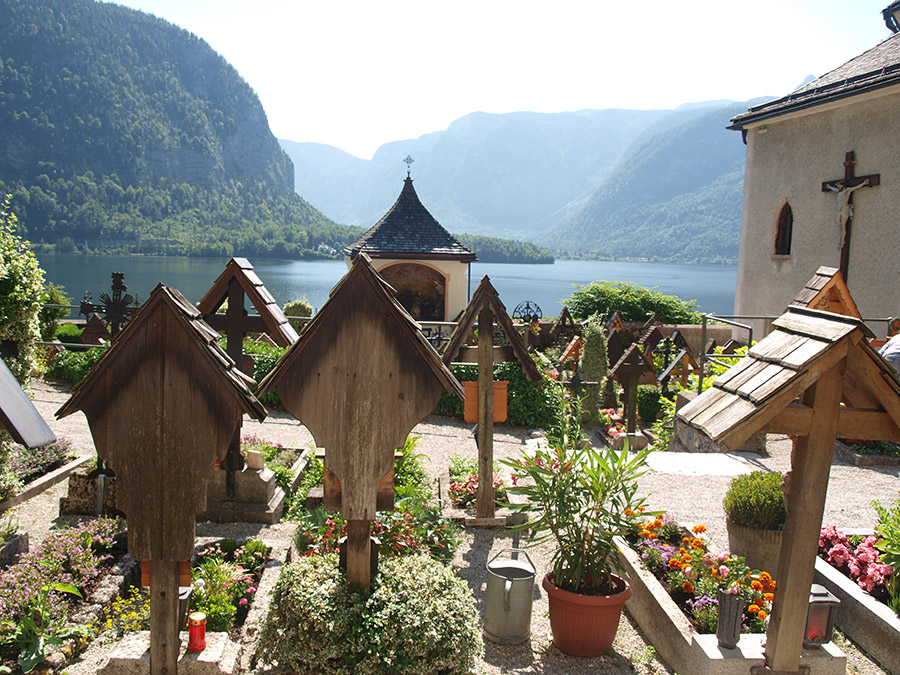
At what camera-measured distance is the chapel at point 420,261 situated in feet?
69.9

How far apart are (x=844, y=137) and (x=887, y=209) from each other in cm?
221

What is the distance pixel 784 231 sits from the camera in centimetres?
1791

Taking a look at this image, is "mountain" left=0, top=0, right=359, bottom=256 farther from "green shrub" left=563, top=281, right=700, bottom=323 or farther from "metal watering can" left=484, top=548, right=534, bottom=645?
"metal watering can" left=484, top=548, right=534, bottom=645

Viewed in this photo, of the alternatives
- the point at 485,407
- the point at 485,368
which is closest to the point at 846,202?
the point at 485,368

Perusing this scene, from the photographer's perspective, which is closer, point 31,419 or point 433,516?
point 31,419

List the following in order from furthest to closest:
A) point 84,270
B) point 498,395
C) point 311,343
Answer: point 84,270 → point 498,395 → point 311,343

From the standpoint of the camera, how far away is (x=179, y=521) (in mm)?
3574

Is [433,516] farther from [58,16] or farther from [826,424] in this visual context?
[58,16]

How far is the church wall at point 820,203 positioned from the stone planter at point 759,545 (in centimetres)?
1093

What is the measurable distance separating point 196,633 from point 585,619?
243cm

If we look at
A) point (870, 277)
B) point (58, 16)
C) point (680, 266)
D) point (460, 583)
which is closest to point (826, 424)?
point (460, 583)

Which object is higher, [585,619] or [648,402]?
[585,619]

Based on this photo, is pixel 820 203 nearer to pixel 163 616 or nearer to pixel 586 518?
pixel 586 518

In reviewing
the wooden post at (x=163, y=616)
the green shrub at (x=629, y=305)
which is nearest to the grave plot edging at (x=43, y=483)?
the wooden post at (x=163, y=616)
